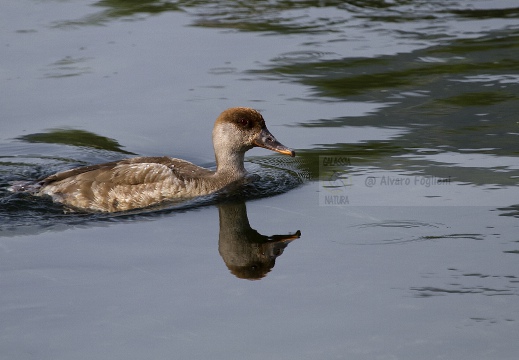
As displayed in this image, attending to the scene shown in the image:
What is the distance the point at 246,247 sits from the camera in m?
9.62

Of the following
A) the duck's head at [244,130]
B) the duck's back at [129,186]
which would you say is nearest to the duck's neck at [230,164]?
the duck's head at [244,130]

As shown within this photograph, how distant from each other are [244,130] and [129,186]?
1.42m

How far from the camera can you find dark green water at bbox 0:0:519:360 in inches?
304

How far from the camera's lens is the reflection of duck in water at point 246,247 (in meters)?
9.01

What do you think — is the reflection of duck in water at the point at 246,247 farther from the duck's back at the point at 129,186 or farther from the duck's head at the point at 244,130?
the duck's head at the point at 244,130

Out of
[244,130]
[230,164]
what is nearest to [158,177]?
[230,164]

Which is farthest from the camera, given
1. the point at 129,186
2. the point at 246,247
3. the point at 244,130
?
the point at 244,130

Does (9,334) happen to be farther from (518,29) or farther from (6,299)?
(518,29)

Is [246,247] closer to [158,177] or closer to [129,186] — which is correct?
[158,177]

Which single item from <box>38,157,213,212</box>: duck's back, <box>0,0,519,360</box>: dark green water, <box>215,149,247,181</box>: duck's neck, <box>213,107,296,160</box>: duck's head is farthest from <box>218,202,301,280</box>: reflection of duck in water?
<box>213,107,296,160</box>: duck's head

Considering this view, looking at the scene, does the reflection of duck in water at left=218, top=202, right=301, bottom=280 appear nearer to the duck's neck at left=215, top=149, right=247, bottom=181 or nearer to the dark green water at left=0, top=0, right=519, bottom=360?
the dark green water at left=0, top=0, right=519, bottom=360

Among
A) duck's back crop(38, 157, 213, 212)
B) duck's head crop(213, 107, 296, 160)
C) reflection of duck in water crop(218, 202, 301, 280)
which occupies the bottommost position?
reflection of duck in water crop(218, 202, 301, 280)

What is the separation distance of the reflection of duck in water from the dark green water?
3 cm

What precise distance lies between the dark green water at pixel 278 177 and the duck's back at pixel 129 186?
29 centimetres
